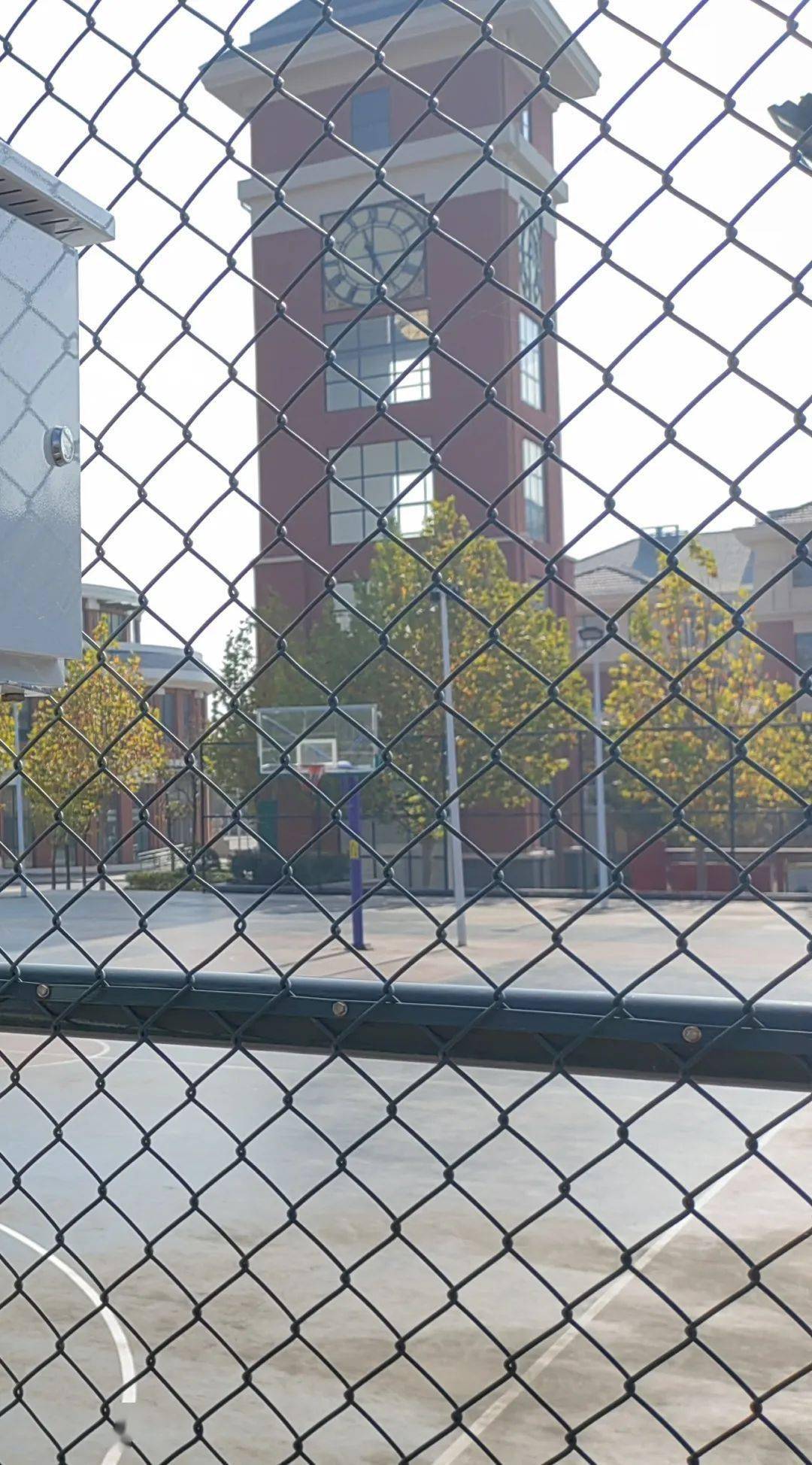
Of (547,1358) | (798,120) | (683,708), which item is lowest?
(547,1358)

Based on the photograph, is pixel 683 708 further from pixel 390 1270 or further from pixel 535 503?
pixel 390 1270

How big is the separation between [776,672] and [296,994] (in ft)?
115

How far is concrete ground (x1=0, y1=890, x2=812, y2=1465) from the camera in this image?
559 centimetres

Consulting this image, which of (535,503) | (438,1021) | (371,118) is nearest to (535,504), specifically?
(535,503)

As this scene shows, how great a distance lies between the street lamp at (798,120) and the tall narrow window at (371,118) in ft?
125

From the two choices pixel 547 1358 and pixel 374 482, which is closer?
pixel 547 1358

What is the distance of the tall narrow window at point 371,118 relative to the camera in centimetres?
3716

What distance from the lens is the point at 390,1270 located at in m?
8.02

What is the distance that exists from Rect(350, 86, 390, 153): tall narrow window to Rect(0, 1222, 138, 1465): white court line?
33.5m

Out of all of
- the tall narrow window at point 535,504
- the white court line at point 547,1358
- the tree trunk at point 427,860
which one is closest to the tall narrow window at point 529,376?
the tall narrow window at point 535,504

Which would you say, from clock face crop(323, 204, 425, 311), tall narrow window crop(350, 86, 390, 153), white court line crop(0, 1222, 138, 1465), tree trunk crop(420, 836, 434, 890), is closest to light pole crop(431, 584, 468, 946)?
tree trunk crop(420, 836, 434, 890)

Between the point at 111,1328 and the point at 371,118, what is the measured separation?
36.5 metres

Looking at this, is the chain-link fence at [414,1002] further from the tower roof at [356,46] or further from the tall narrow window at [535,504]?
the tall narrow window at [535,504]

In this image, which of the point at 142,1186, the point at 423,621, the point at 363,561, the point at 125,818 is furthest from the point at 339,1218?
the point at 125,818
